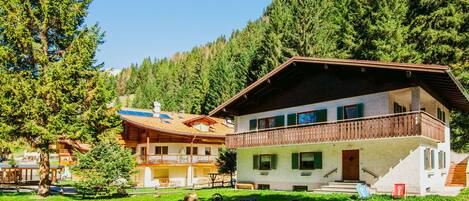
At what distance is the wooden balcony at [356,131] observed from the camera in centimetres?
1959

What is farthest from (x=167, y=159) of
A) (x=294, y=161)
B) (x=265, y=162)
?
(x=294, y=161)

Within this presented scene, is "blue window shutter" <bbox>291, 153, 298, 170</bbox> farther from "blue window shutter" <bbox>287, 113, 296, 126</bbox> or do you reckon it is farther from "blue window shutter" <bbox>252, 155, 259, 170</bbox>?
"blue window shutter" <bbox>252, 155, 259, 170</bbox>

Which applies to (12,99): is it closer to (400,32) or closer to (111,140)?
(111,140)

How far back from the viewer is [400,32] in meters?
35.9

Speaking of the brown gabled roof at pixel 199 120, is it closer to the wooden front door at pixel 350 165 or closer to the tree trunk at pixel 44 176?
the tree trunk at pixel 44 176

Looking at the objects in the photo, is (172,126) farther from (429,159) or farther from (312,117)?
(429,159)

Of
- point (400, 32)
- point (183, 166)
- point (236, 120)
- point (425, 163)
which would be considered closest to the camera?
point (425, 163)

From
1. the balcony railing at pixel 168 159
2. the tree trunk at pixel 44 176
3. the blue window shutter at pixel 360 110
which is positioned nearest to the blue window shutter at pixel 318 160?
the blue window shutter at pixel 360 110

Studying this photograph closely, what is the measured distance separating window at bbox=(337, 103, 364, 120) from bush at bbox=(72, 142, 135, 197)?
12.7 metres

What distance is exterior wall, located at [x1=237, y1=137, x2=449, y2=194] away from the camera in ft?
68.0

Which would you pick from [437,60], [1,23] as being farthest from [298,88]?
[1,23]

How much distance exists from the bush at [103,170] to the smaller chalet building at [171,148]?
11.0 metres

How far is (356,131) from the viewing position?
858 inches

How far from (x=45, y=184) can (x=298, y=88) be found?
16.8 metres
